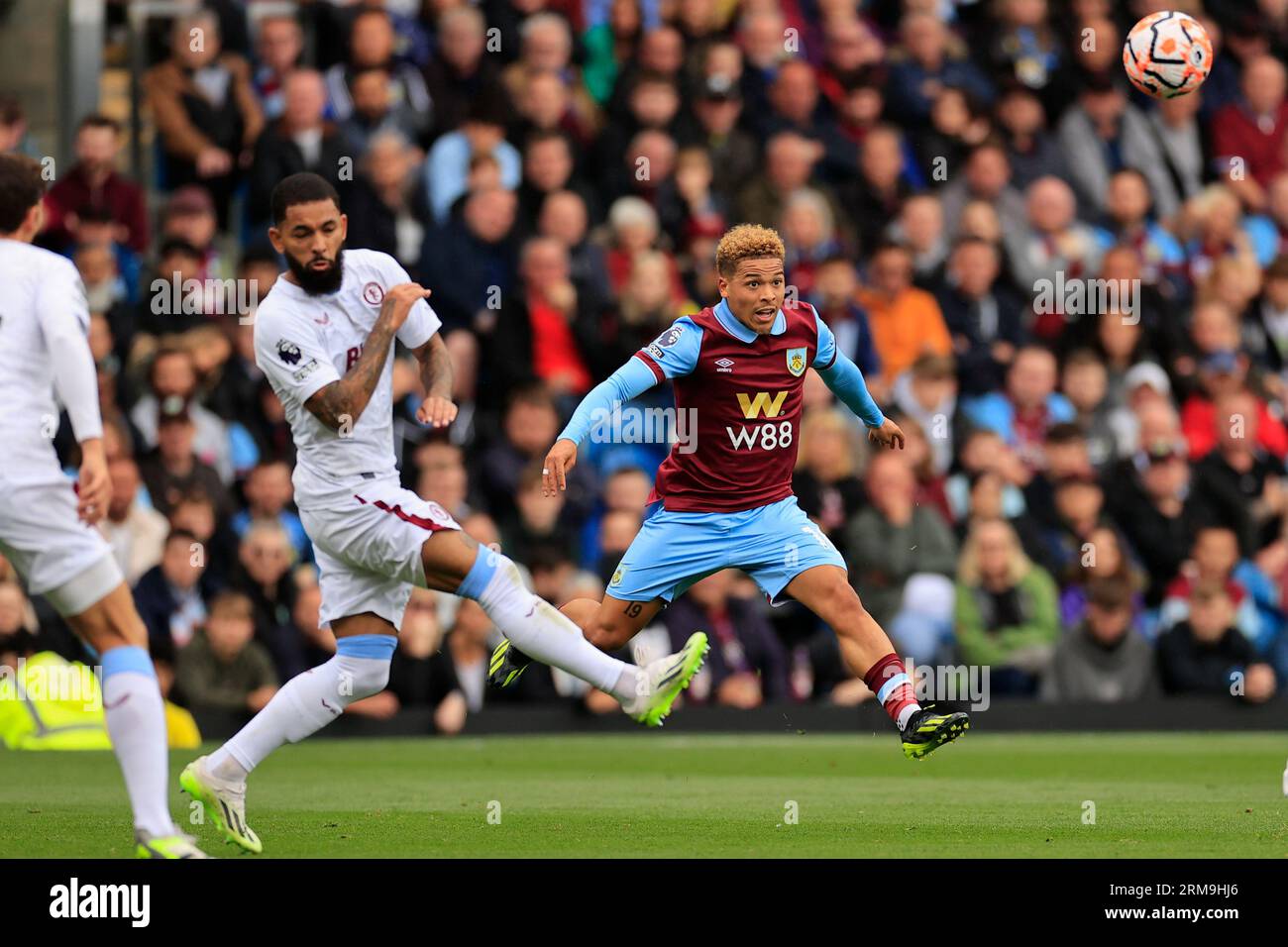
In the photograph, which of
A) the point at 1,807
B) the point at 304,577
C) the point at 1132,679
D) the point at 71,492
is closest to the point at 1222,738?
the point at 1132,679

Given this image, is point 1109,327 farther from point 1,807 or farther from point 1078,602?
point 1,807

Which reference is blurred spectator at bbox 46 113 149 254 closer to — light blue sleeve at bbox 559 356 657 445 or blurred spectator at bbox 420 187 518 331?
blurred spectator at bbox 420 187 518 331

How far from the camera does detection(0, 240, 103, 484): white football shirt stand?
26.5 ft

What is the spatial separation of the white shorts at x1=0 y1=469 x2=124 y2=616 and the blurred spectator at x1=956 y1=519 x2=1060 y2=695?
30.0 ft

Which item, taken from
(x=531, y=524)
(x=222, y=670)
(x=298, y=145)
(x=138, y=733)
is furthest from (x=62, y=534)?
(x=298, y=145)

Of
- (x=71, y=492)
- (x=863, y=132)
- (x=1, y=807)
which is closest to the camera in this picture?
(x=71, y=492)

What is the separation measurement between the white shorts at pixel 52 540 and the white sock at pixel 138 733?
0.26m

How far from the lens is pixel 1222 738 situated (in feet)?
50.6

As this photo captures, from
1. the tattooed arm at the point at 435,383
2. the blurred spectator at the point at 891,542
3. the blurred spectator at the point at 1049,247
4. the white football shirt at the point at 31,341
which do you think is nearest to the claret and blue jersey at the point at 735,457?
the tattooed arm at the point at 435,383

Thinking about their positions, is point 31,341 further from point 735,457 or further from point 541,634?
point 735,457

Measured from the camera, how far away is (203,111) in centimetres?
1786

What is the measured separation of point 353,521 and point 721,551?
1.90 metres

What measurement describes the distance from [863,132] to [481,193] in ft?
12.6

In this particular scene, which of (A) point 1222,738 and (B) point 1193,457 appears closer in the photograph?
(A) point 1222,738
